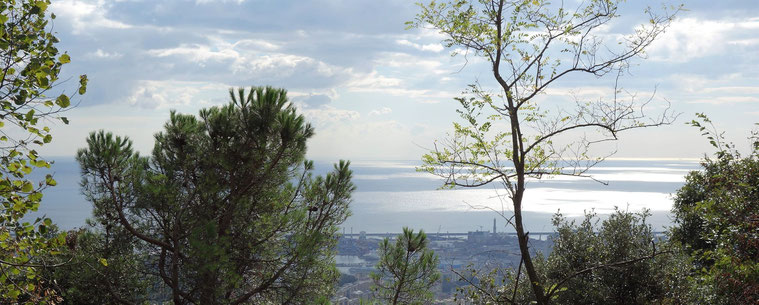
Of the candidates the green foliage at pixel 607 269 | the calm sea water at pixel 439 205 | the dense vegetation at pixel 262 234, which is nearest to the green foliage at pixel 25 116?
the dense vegetation at pixel 262 234

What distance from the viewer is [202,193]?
7004 mm

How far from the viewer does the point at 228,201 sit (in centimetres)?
726

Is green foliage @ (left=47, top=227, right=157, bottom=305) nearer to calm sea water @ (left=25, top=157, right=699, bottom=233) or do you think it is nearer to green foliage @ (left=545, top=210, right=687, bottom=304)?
green foliage @ (left=545, top=210, right=687, bottom=304)

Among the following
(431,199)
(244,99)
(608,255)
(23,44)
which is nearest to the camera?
(23,44)

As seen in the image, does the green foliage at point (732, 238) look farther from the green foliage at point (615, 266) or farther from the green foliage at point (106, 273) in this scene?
the green foliage at point (106, 273)

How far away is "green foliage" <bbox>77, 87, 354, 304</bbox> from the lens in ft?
22.0

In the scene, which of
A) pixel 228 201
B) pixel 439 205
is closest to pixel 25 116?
pixel 228 201

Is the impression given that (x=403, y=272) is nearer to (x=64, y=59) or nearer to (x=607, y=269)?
(x=607, y=269)

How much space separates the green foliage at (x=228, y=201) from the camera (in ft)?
22.0

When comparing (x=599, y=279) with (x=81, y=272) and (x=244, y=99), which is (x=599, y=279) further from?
(x=81, y=272)

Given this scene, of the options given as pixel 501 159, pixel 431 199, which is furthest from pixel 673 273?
pixel 431 199

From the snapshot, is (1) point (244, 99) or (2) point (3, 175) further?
(1) point (244, 99)

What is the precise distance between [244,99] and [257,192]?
4.37 ft

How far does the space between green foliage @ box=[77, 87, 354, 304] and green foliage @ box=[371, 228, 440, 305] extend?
0.90 meters
